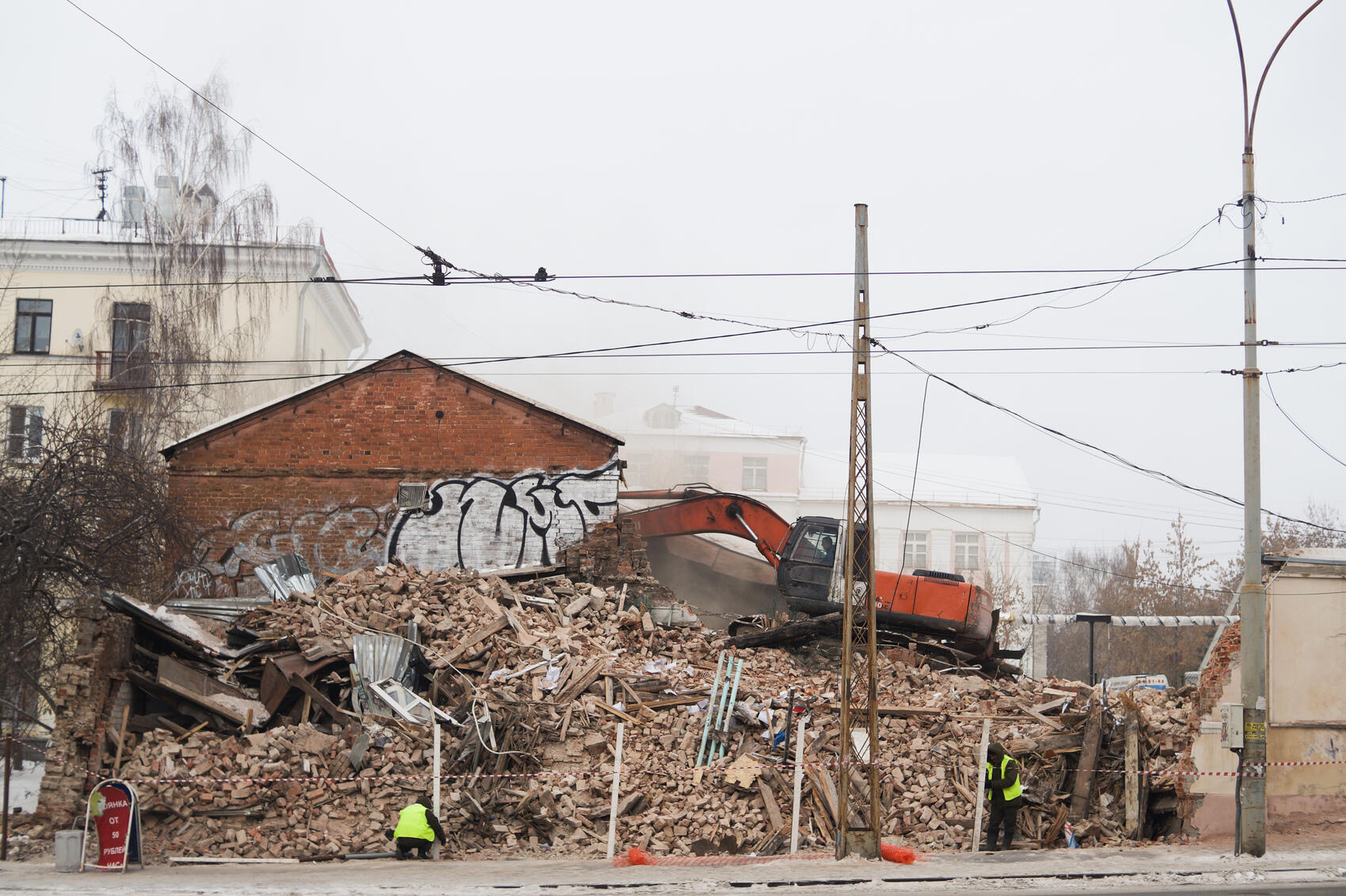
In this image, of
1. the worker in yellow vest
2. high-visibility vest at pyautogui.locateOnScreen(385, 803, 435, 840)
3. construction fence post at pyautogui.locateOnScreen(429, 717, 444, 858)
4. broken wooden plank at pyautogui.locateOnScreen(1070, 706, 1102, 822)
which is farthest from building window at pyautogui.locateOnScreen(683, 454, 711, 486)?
high-visibility vest at pyautogui.locateOnScreen(385, 803, 435, 840)

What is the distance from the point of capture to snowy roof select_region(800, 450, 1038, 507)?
5453 centimetres

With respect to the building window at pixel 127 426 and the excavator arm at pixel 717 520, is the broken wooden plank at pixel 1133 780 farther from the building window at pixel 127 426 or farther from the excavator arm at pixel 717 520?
the building window at pixel 127 426

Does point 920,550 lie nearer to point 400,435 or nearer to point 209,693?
point 400,435

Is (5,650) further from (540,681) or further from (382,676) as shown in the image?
(540,681)

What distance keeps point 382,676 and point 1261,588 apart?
11141mm

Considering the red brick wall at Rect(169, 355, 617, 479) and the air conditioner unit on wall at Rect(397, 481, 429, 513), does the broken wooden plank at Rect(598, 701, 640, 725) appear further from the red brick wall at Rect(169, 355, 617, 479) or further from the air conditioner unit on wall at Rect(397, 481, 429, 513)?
the air conditioner unit on wall at Rect(397, 481, 429, 513)

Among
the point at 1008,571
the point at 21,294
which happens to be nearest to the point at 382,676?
the point at 21,294

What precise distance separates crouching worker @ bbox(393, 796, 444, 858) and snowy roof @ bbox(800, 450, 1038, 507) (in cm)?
4311

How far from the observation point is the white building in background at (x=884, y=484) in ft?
176

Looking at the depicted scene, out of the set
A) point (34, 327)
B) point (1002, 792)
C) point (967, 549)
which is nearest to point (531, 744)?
point (1002, 792)

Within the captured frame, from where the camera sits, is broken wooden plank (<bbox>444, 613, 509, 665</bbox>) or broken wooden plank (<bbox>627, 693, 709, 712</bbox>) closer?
broken wooden plank (<bbox>627, 693, 709, 712</bbox>)

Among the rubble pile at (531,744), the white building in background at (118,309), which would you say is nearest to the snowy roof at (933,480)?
the white building in background at (118,309)

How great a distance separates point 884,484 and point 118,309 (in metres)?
38.3

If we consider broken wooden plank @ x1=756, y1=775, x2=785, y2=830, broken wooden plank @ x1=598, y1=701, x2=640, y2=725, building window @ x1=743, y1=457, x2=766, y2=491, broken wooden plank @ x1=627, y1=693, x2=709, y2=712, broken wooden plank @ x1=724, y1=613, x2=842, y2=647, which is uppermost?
building window @ x1=743, y1=457, x2=766, y2=491
